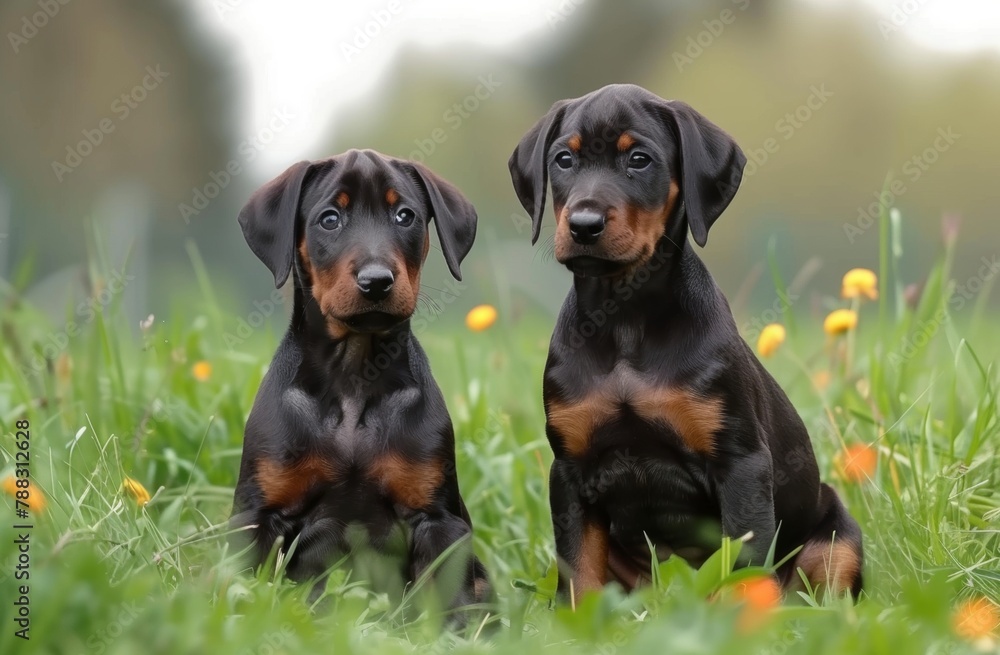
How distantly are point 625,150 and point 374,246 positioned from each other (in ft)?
3.33

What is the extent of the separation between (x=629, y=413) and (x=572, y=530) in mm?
529

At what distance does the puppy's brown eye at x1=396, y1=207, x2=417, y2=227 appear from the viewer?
431 centimetres

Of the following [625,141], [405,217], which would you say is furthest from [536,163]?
[405,217]

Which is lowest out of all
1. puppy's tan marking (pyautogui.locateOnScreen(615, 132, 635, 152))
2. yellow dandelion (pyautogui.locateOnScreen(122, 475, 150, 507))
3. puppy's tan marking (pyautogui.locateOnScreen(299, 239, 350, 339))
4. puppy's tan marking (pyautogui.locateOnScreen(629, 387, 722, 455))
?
yellow dandelion (pyautogui.locateOnScreen(122, 475, 150, 507))

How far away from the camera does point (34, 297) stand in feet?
20.5

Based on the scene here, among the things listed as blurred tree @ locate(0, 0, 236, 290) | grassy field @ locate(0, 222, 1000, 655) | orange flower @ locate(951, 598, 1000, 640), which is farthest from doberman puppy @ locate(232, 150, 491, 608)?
blurred tree @ locate(0, 0, 236, 290)

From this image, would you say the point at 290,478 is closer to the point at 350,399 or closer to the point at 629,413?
the point at 350,399

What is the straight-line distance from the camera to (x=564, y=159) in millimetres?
4188

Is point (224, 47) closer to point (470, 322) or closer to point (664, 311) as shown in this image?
point (470, 322)

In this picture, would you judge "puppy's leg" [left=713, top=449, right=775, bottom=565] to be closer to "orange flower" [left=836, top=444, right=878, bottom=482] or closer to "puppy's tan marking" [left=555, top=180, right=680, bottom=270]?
"puppy's tan marking" [left=555, top=180, right=680, bottom=270]

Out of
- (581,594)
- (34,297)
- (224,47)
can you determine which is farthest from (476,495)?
(224,47)

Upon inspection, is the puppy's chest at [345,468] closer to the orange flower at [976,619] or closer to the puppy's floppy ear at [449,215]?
the puppy's floppy ear at [449,215]

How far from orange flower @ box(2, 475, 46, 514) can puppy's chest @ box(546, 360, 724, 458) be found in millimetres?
1827

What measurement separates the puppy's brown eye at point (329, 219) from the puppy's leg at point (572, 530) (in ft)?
4.21
